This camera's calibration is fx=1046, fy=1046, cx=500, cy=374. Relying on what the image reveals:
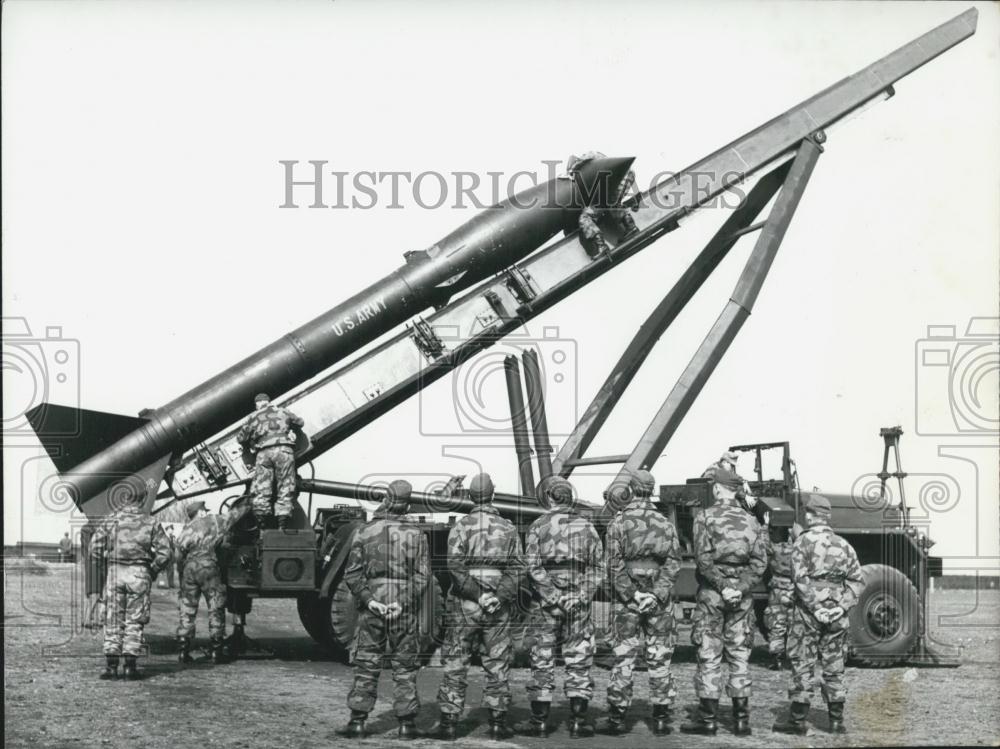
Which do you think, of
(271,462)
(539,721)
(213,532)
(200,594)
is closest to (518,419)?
(271,462)

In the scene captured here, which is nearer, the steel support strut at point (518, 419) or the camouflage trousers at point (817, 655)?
the camouflage trousers at point (817, 655)

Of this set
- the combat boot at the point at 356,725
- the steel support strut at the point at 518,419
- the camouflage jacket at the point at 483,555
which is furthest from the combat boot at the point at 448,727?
the steel support strut at the point at 518,419

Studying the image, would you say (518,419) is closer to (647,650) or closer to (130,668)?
(647,650)

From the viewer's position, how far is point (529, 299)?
973 centimetres

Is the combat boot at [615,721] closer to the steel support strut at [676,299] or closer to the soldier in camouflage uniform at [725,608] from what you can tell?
the soldier in camouflage uniform at [725,608]

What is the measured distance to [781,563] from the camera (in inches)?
325

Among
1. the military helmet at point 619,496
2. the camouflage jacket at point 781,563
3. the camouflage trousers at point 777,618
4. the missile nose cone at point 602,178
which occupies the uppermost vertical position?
the missile nose cone at point 602,178

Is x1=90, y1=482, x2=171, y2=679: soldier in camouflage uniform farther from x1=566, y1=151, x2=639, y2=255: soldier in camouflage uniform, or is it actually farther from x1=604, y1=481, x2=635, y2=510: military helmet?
→ x1=566, y1=151, x2=639, y2=255: soldier in camouflage uniform

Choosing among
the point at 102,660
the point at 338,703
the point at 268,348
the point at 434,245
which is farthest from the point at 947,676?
the point at 102,660

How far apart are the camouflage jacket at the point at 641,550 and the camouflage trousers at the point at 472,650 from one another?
2.64ft

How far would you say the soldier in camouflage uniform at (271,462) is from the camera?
8.91m

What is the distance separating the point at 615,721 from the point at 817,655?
4.71 feet

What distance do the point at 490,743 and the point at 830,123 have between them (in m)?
7.23

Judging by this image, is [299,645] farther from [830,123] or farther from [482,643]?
[830,123]
